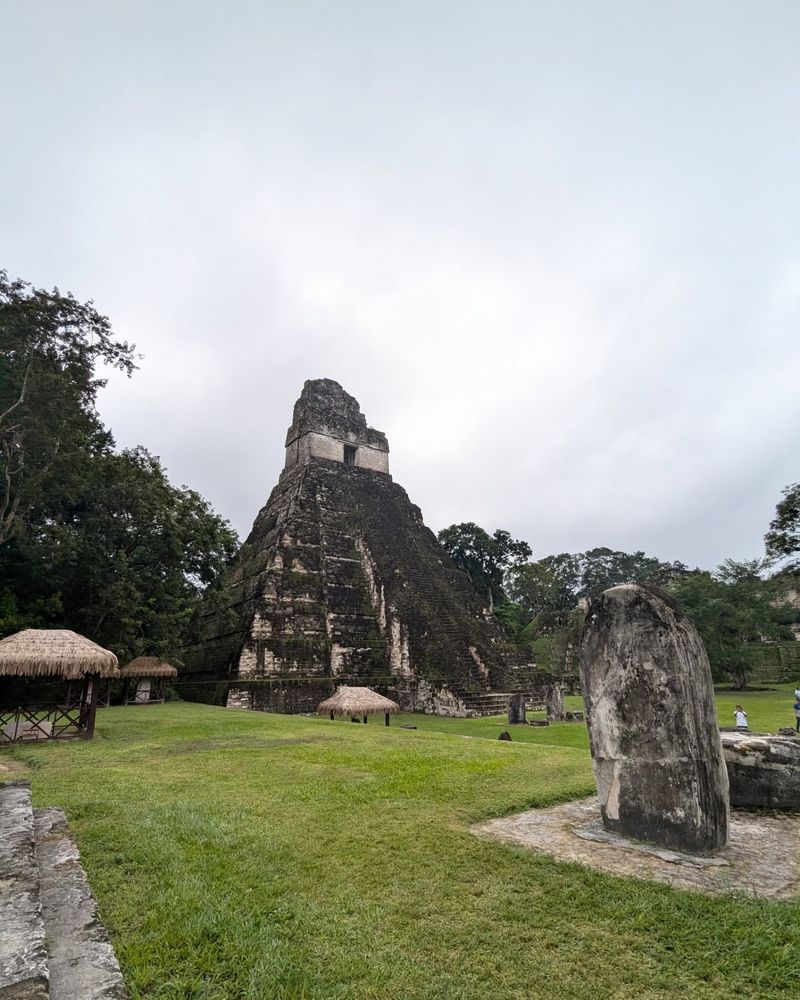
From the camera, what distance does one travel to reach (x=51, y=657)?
8805 mm

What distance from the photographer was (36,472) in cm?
1527

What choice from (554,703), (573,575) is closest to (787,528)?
(554,703)

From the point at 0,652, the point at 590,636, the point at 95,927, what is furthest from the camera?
Result: the point at 0,652

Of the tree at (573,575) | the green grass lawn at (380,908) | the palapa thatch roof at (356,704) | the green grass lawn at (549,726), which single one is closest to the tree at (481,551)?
the tree at (573,575)

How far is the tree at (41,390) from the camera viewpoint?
13609 millimetres

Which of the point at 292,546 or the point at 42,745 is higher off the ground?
the point at 292,546

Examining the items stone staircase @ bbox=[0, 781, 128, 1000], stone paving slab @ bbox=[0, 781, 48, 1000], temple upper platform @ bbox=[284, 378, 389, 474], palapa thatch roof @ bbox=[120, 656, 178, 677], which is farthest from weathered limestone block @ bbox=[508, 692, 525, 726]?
temple upper platform @ bbox=[284, 378, 389, 474]

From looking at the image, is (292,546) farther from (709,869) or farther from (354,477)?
(709,869)

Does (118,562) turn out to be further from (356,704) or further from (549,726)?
(549,726)

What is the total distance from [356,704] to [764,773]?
9334 millimetres

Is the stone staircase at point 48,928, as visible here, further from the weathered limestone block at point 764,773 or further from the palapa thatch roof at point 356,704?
the palapa thatch roof at point 356,704

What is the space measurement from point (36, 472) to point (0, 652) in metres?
8.27

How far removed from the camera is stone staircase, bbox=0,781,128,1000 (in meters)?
1.86

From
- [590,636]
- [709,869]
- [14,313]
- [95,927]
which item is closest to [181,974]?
[95,927]
